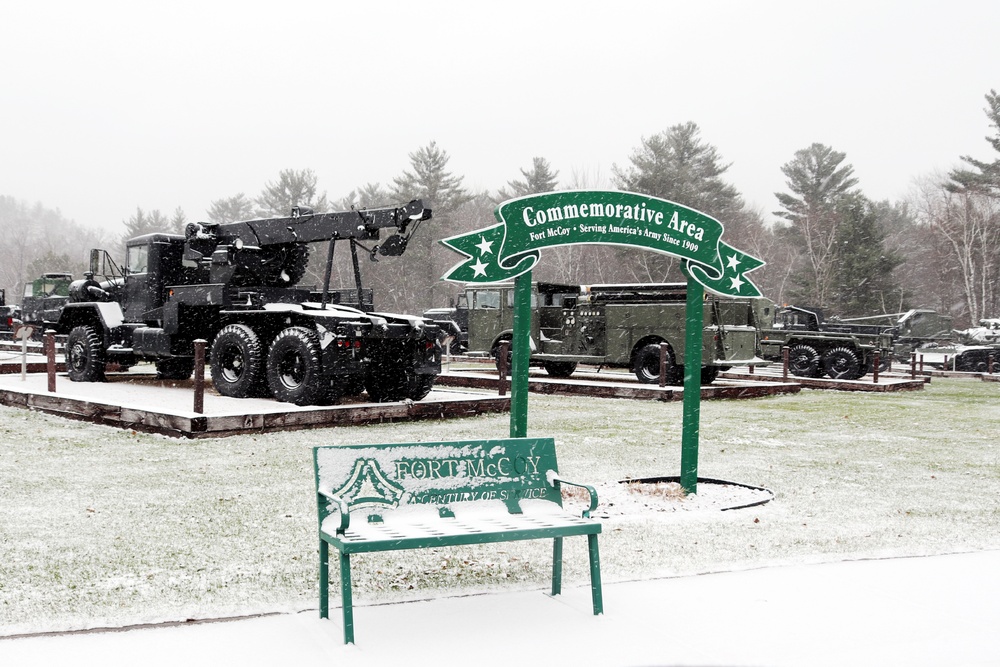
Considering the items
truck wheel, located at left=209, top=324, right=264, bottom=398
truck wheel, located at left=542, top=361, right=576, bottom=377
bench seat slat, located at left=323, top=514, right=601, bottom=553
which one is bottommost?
bench seat slat, located at left=323, top=514, right=601, bottom=553

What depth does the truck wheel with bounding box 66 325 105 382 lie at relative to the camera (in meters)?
15.8

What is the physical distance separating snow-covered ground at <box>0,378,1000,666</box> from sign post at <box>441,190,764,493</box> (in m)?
1.01

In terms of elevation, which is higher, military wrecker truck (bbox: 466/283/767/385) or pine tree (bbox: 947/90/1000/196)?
pine tree (bbox: 947/90/1000/196)

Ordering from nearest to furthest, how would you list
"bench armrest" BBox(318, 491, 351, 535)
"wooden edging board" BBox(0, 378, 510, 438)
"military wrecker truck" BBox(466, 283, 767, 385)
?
"bench armrest" BBox(318, 491, 351, 535), "wooden edging board" BBox(0, 378, 510, 438), "military wrecker truck" BBox(466, 283, 767, 385)

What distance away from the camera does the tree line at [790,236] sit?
44.7 meters

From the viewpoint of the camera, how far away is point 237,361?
13453 mm

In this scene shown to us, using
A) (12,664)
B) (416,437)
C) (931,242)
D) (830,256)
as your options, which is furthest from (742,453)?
(931,242)

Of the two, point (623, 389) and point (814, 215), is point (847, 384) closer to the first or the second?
point (623, 389)

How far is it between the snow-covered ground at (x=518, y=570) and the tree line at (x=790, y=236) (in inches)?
1246

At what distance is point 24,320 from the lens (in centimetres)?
3378

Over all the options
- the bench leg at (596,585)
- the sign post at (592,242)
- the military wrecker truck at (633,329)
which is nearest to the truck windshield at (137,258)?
the military wrecker truck at (633,329)

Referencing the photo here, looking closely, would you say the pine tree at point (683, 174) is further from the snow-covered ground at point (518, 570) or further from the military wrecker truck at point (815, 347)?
the snow-covered ground at point (518, 570)

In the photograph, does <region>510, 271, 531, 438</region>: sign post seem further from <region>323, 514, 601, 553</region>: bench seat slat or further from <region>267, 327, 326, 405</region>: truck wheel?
<region>267, 327, 326, 405</region>: truck wheel

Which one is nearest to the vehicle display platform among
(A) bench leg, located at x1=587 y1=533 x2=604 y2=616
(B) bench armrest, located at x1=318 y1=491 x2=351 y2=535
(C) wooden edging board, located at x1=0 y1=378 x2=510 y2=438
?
(C) wooden edging board, located at x1=0 y1=378 x2=510 y2=438
